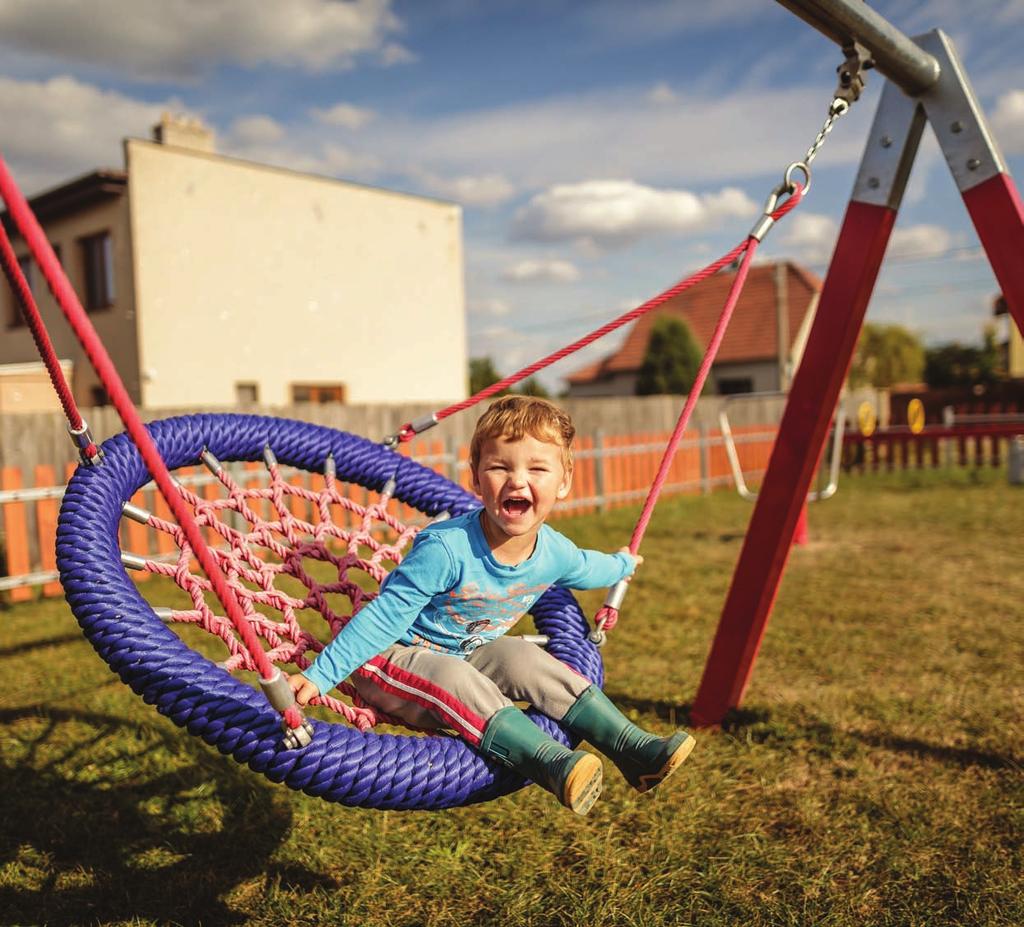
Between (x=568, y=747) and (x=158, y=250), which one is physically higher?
(x=158, y=250)

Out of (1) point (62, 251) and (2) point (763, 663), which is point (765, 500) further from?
(1) point (62, 251)

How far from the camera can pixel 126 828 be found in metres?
2.99

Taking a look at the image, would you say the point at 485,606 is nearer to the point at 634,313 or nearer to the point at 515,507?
the point at 515,507

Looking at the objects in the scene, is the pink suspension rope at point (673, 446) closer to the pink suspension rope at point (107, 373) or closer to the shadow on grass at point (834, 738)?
the pink suspension rope at point (107, 373)

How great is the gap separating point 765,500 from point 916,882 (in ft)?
4.53

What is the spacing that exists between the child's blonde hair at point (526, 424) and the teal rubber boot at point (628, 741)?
57 centimetres

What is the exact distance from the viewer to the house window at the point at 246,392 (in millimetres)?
17219

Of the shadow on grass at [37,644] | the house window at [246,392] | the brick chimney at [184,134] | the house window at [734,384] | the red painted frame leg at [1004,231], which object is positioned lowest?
the shadow on grass at [37,644]

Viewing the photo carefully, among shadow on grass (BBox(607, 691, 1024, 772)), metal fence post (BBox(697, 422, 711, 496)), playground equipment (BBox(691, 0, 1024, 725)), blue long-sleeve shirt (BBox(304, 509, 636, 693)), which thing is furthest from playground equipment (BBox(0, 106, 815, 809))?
metal fence post (BBox(697, 422, 711, 496))

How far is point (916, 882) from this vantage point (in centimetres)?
249

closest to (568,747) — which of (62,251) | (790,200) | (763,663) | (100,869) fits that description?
(100,869)

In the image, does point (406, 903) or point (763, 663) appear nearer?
point (406, 903)

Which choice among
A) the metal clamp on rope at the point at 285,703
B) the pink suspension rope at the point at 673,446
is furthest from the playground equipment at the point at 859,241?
the metal clamp on rope at the point at 285,703

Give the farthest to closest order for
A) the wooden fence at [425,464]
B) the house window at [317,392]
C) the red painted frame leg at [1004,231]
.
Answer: the house window at [317,392]
the wooden fence at [425,464]
the red painted frame leg at [1004,231]
